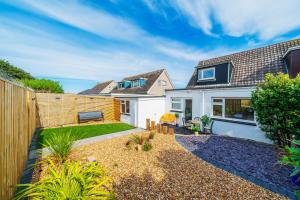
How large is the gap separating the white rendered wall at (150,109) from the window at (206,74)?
422cm

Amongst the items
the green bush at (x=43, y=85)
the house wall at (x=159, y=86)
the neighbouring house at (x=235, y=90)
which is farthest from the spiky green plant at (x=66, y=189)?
the green bush at (x=43, y=85)

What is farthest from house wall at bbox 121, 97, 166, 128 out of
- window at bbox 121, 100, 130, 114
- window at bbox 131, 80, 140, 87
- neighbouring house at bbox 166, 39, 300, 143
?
window at bbox 131, 80, 140, 87

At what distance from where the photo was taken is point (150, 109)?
41.5 feet

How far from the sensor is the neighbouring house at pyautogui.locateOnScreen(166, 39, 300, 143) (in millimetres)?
8148

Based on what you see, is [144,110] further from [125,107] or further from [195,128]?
[195,128]

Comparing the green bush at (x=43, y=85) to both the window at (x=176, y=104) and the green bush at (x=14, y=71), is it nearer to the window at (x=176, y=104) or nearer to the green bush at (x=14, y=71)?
the green bush at (x=14, y=71)

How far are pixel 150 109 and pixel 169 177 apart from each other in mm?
8810

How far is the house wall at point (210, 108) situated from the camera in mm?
7766

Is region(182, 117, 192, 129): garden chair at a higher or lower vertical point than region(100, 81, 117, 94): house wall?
lower

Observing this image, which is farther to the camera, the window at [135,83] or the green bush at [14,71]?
the green bush at [14,71]

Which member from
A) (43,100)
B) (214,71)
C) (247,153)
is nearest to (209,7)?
(214,71)

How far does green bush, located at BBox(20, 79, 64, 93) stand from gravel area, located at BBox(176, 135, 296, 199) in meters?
23.3

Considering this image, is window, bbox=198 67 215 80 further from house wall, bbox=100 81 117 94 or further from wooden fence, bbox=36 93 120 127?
house wall, bbox=100 81 117 94

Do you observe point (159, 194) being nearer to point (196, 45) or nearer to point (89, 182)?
point (89, 182)
